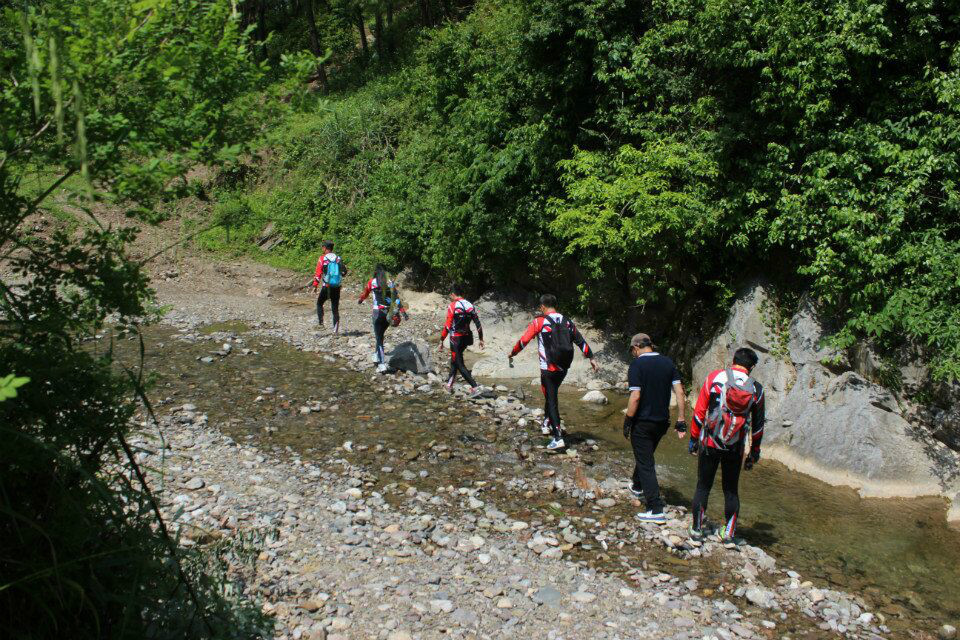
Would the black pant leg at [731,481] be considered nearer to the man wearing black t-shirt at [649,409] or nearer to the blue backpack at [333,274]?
the man wearing black t-shirt at [649,409]

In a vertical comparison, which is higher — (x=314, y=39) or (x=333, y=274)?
(x=314, y=39)

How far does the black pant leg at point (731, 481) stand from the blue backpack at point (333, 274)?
11009 mm

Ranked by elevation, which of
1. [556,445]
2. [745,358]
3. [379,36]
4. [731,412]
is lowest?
[556,445]

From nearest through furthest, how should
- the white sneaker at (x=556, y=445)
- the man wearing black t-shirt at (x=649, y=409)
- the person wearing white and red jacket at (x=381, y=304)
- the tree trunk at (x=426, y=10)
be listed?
the man wearing black t-shirt at (x=649, y=409) < the white sneaker at (x=556, y=445) < the person wearing white and red jacket at (x=381, y=304) < the tree trunk at (x=426, y=10)

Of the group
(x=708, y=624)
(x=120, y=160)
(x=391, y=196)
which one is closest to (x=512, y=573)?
(x=708, y=624)

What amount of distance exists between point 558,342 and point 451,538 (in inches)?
134

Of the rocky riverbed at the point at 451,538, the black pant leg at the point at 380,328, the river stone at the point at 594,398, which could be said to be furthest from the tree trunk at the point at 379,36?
the rocky riverbed at the point at 451,538

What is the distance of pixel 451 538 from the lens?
7258 mm

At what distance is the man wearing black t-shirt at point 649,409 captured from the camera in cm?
778

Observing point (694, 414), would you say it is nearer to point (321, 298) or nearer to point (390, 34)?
point (321, 298)

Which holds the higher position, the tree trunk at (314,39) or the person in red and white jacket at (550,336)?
the tree trunk at (314,39)

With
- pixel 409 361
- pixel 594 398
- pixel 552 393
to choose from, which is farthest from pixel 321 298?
pixel 552 393

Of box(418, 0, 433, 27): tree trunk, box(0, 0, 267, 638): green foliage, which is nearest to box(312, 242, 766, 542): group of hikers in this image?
box(0, 0, 267, 638): green foliage

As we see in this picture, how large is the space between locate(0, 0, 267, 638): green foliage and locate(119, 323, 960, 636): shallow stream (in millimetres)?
4719
